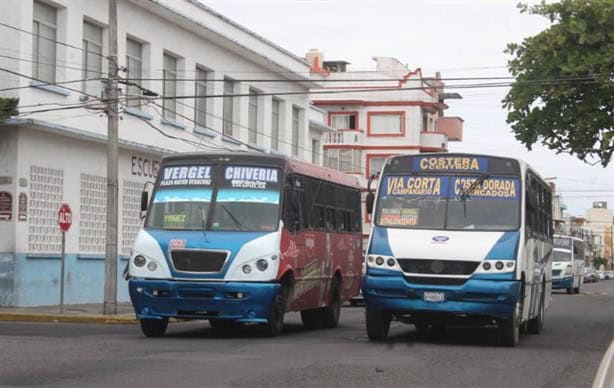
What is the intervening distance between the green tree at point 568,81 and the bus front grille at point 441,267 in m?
7.52

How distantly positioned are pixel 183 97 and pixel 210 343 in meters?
17.7

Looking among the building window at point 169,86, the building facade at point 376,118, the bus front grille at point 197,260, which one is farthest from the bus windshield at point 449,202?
Answer: the building facade at point 376,118

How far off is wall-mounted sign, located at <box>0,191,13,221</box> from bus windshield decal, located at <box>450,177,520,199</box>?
1278cm

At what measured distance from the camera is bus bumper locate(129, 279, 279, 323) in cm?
1742

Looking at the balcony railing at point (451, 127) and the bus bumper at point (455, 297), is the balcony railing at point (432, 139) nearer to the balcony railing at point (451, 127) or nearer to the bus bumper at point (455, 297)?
the balcony railing at point (451, 127)

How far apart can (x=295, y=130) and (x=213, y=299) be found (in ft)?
101

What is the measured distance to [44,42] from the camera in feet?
92.2

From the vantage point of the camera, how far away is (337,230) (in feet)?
74.1

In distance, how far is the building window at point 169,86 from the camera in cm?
3541

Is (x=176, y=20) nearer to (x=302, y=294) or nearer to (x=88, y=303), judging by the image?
(x=88, y=303)

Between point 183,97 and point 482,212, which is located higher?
point 183,97

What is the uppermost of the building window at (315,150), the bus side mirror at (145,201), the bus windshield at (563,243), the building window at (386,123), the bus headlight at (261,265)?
the building window at (386,123)

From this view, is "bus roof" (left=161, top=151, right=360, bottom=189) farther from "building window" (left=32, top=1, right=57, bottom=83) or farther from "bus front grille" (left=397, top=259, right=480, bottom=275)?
"building window" (left=32, top=1, right=57, bottom=83)

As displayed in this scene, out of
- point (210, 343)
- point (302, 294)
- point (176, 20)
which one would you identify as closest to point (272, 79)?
point (176, 20)
